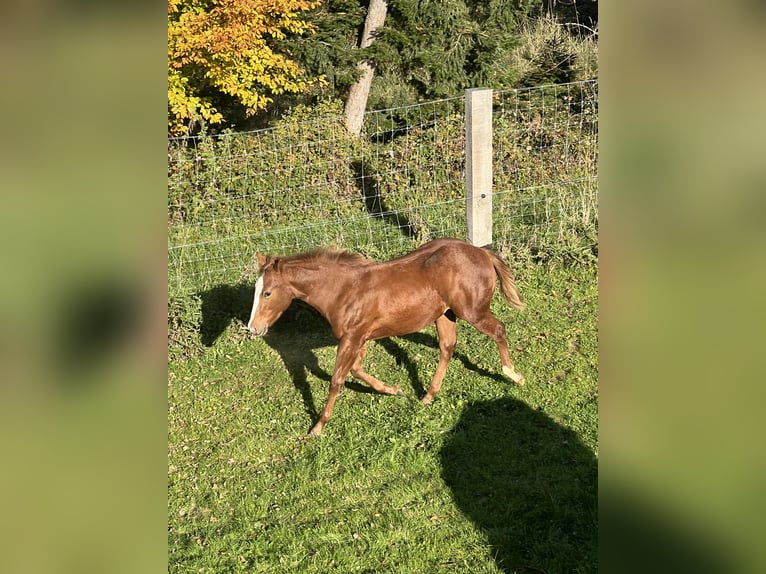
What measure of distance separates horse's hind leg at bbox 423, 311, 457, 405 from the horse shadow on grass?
1.53 feet

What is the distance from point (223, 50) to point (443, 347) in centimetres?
712

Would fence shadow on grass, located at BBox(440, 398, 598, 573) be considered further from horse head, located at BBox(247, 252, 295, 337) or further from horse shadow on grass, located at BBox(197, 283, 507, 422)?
horse head, located at BBox(247, 252, 295, 337)

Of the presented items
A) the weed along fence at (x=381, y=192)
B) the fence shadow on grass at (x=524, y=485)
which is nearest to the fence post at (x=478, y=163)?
the weed along fence at (x=381, y=192)

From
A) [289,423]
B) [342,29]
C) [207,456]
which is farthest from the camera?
[342,29]

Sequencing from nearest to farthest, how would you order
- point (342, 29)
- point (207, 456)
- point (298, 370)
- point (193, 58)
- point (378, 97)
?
1. point (207, 456)
2. point (298, 370)
3. point (193, 58)
4. point (342, 29)
5. point (378, 97)

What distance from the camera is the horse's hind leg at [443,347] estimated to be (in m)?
6.50

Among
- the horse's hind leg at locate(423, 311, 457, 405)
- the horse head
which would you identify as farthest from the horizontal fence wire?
the horse head

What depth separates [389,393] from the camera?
6637mm

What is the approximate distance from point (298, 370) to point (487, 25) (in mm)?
10979

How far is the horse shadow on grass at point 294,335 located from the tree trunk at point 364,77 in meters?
7.85

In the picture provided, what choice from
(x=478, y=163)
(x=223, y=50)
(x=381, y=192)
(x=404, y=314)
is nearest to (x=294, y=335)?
(x=404, y=314)
